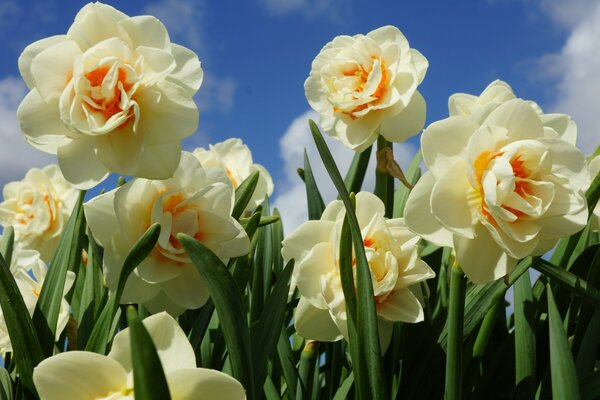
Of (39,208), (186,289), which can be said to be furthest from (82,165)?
(39,208)

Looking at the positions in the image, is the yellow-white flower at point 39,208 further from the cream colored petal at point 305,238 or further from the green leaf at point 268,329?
the green leaf at point 268,329

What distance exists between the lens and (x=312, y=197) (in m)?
2.12

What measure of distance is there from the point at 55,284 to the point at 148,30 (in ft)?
1.97

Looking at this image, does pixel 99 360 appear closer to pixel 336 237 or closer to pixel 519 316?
pixel 336 237

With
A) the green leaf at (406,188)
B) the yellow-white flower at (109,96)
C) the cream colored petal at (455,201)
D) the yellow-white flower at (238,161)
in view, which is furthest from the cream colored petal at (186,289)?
the yellow-white flower at (238,161)

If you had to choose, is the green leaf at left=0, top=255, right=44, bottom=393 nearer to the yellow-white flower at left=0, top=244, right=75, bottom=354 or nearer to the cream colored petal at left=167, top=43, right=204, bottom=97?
the yellow-white flower at left=0, top=244, right=75, bottom=354

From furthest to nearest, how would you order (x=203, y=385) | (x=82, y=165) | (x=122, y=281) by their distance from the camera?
(x=82, y=165) < (x=122, y=281) < (x=203, y=385)

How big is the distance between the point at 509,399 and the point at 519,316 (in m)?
0.29

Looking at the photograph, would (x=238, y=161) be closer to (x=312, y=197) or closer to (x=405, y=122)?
(x=312, y=197)

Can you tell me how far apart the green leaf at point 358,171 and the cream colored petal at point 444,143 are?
0.76 m

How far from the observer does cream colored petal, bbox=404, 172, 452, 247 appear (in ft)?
4.37

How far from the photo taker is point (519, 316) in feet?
5.54

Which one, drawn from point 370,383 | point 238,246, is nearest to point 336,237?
point 238,246

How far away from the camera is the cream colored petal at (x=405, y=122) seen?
188 centimetres
